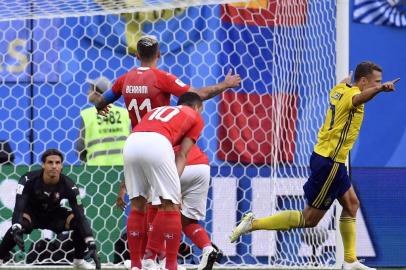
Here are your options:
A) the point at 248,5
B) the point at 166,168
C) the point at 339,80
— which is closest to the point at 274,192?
the point at 339,80

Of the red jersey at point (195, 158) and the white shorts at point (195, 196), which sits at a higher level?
the red jersey at point (195, 158)

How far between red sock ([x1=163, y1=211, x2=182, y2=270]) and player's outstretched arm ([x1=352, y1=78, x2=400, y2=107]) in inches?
64.9

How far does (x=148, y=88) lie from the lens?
26.4 ft

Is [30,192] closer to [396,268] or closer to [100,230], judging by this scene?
[100,230]

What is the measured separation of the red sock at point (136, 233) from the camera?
7699 millimetres

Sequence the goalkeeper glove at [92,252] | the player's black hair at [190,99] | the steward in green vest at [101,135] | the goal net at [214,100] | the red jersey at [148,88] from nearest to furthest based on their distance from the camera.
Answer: the player's black hair at [190,99]
the red jersey at [148,88]
the goalkeeper glove at [92,252]
the goal net at [214,100]
the steward in green vest at [101,135]

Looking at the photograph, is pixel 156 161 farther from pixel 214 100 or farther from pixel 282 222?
pixel 214 100

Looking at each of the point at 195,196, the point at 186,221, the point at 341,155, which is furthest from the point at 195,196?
the point at 341,155

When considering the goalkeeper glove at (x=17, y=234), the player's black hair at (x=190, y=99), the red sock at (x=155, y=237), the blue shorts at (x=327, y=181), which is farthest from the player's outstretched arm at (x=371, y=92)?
the goalkeeper glove at (x=17, y=234)

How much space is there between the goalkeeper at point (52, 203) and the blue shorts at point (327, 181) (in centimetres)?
192

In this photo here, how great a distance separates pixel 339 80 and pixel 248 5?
1.68m

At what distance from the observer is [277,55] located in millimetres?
10352

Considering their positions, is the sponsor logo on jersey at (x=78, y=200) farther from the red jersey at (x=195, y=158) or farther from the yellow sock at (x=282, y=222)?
the yellow sock at (x=282, y=222)

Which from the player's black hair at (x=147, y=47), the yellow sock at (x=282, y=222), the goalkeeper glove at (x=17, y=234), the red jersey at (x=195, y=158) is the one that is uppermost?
the player's black hair at (x=147, y=47)
